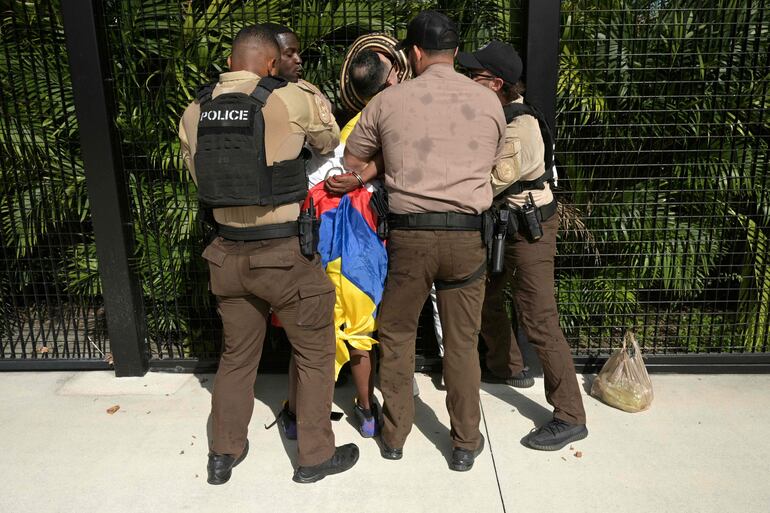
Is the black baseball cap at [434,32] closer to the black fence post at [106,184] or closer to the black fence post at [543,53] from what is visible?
the black fence post at [543,53]

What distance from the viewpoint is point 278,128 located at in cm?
286

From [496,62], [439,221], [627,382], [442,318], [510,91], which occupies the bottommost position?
[627,382]

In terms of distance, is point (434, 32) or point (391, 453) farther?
point (391, 453)

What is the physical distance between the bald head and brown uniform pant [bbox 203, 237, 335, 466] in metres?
0.78

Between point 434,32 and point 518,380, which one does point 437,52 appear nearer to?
point 434,32

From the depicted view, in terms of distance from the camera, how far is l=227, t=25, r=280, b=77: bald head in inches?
115

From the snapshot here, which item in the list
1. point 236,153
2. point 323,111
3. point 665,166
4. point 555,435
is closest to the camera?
point 236,153

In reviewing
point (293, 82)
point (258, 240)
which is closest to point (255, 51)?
point (293, 82)

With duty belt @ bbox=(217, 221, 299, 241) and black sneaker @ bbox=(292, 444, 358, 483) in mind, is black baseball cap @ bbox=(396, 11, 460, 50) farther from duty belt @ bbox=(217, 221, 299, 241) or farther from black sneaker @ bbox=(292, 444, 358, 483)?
black sneaker @ bbox=(292, 444, 358, 483)

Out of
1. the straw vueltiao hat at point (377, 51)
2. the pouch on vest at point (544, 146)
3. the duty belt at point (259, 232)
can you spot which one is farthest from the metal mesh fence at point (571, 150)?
the duty belt at point (259, 232)

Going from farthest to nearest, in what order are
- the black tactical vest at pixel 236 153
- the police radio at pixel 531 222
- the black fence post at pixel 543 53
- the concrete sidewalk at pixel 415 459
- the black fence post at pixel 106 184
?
the black fence post at pixel 106 184 < the black fence post at pixel 543 53 < the police radio at pixel 531 222 < the concrete sidewalk at pixel 415 459 < the black tactical vest at pixel 236 153

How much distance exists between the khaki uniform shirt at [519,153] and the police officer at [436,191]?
0.29ft

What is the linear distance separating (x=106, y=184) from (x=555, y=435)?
2900mm

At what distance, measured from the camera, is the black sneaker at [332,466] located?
3.16 metres
